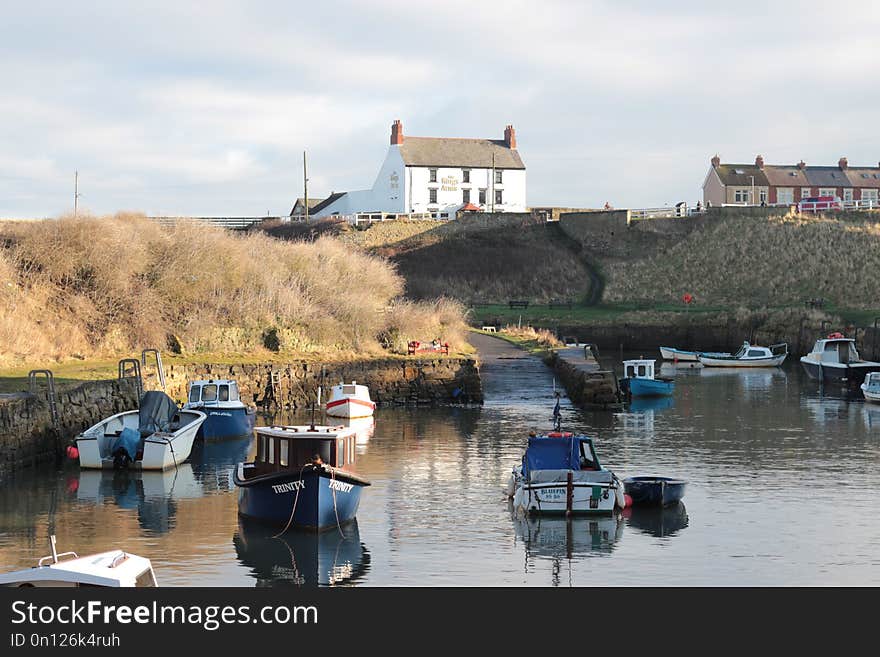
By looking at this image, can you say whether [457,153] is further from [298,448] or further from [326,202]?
[298,448]

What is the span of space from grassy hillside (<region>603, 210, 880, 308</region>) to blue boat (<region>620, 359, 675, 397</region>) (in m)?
37.4

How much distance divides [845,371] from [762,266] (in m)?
37.3

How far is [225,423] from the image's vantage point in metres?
40.3

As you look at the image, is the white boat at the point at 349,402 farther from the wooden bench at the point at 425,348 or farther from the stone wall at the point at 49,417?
the wooden bench at the point at 425,348

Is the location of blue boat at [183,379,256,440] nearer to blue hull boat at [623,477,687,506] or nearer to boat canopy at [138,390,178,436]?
boat canopy at [138,390,178,436]

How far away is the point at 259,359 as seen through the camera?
4912 centimetres

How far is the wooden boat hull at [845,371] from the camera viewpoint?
5816 cm

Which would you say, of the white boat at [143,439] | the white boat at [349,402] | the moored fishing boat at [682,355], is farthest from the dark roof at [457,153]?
the white boat at [143,439]

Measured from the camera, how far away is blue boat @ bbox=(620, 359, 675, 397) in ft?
171

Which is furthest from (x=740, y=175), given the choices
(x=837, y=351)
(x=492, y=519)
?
(x=492, y=519)

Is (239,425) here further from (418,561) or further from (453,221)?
(453,221)

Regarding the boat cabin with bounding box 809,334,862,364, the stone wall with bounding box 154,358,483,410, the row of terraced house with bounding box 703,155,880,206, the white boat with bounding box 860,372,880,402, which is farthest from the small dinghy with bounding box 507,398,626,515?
the row of terraced house with bounding box 703,155,880,206

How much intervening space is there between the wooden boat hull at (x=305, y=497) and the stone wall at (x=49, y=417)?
913 centimetres
